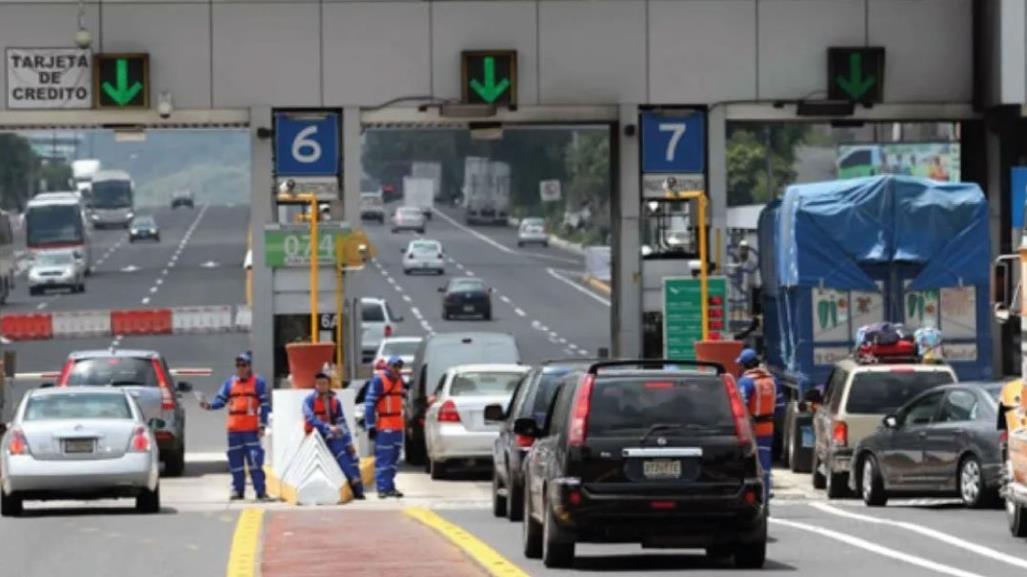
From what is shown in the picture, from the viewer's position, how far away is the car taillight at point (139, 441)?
90.2 feet

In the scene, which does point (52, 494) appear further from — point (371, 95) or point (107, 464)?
point (371, 95)

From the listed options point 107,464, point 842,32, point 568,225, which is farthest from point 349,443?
point 568,225

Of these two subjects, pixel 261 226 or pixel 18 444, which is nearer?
pixel 18 444

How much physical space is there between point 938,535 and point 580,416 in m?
4.86

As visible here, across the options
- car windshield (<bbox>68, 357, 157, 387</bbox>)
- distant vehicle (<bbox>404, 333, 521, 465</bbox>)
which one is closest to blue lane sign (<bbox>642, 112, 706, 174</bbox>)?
distant vehicle (<bbox>404, 333, 521, 465</bbox>)

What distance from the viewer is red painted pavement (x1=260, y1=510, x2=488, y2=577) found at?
18844mm

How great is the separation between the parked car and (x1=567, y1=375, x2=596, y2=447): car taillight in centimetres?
1106

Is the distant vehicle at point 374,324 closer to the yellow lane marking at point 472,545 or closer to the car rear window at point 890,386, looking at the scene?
the car rear window at point 890,386

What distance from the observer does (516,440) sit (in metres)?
24.9

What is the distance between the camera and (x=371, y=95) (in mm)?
38938

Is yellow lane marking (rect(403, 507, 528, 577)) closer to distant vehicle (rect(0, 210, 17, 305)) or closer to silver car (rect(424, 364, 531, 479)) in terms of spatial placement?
silver car (rect(424, 364, 531, 479))

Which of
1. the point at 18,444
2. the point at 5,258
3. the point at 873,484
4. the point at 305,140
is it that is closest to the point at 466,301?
the point at 5,258

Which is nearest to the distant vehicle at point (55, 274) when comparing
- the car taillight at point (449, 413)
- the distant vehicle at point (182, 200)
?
the car taillight at point (449, 413)

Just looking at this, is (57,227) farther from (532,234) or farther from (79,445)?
(79,445)
